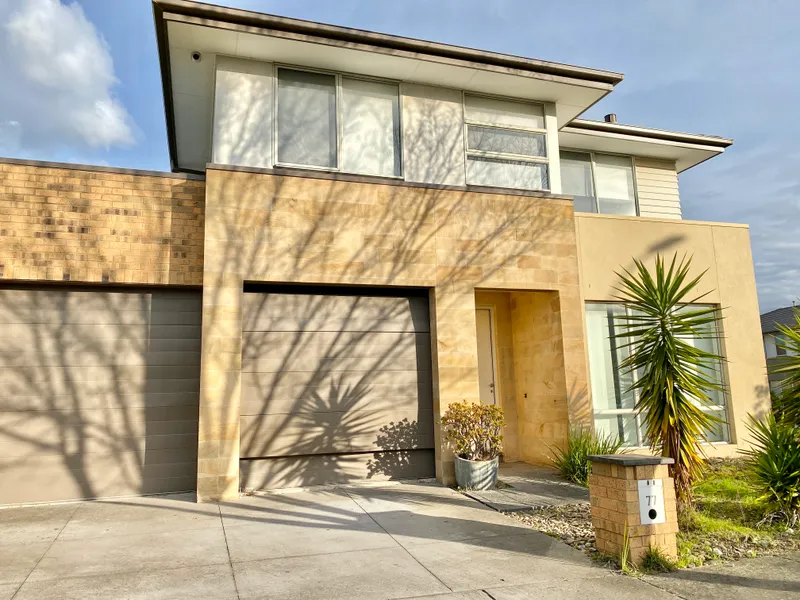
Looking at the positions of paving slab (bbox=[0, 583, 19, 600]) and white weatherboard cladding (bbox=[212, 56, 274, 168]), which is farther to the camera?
white weatherboard cladding (bbox=[212, 56, 274, 168])

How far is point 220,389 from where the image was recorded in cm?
687

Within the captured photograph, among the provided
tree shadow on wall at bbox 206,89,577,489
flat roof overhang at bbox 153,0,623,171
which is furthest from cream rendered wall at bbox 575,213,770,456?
flat roof overhang at bbox 153,0,623,171

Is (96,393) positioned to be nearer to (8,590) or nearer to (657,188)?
(8,590)

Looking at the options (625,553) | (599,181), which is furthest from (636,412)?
(625,553)

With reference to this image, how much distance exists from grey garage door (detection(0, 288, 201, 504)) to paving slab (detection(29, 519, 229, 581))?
1835 millimetres

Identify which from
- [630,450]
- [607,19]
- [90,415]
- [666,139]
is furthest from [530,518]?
[607,19]

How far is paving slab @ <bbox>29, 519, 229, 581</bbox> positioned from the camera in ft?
14.2

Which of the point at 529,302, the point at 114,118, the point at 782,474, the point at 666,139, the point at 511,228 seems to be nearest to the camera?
the point at 782,474

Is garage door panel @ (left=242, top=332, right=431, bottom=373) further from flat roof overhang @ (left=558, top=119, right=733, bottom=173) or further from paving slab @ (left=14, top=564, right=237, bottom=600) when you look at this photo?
flat roof overhang @ (left=558, top=119, right=733, bottom=173)

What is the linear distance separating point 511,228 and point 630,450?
427 cm

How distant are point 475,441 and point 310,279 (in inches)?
125

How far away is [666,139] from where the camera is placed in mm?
11656

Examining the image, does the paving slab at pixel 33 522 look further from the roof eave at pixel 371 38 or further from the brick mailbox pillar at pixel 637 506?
the roof eave at pixel 371 38

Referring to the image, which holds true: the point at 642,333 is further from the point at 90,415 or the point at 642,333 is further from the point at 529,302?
the point at 90,415
